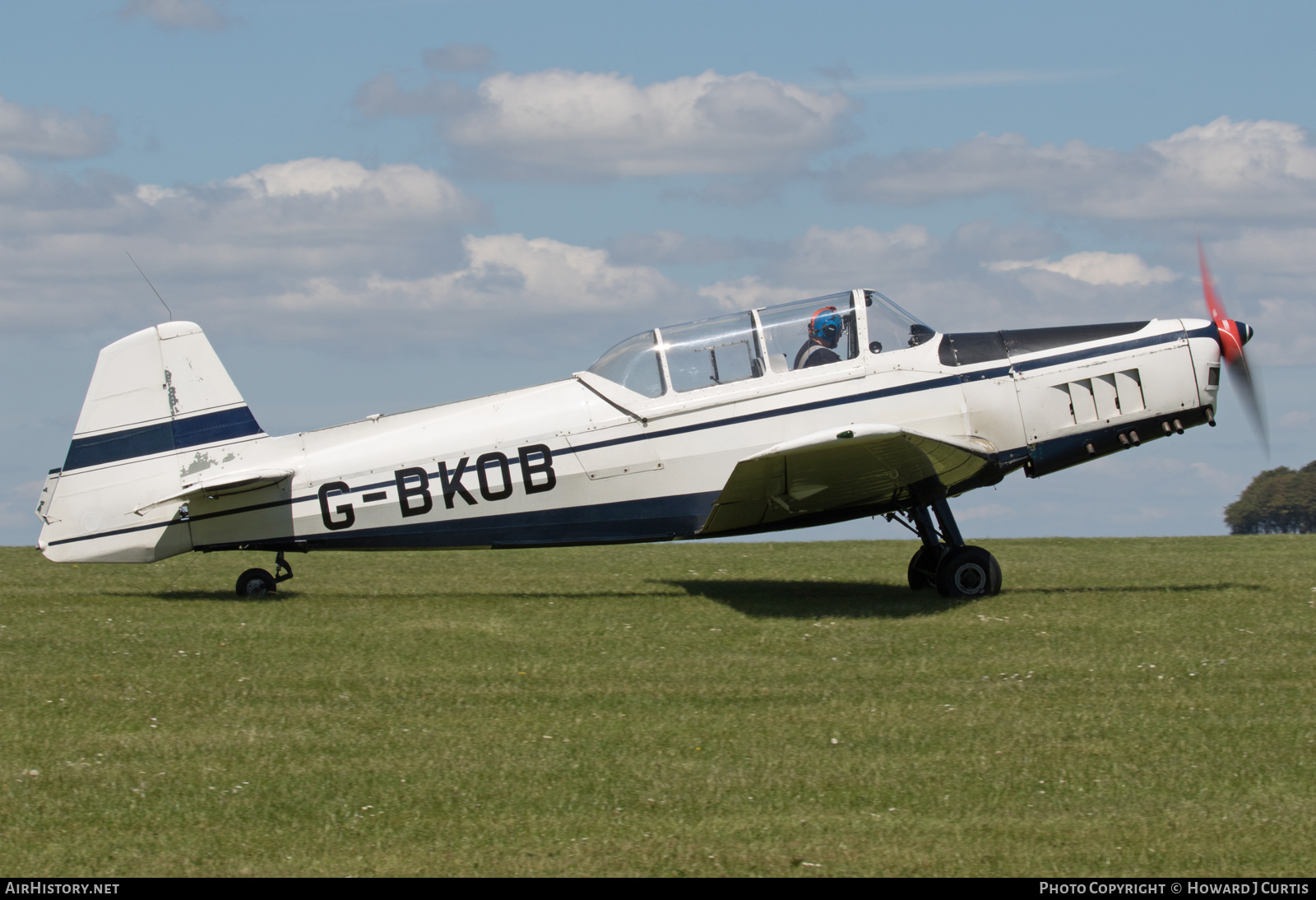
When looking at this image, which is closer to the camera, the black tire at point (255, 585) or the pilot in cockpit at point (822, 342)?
the pilot in cockpit at point (822, 342)

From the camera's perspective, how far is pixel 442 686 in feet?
24.4

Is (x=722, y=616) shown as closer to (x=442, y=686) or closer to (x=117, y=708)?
(x=442, y=686)

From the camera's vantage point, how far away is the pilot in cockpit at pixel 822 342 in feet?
33.3

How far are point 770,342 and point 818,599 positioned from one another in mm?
2268

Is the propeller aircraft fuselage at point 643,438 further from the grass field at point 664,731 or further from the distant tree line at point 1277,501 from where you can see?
the distant tree line at point 1277,501

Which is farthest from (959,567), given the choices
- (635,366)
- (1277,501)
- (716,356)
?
(1277,501)

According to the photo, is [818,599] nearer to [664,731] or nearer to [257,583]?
[664,731]

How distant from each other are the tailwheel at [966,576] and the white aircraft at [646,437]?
0.01 meters

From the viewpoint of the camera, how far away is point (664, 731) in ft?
20.9

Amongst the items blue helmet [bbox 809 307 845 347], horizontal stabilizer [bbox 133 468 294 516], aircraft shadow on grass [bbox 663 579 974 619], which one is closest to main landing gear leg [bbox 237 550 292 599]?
horizontal stabilizer [bbox 133 468 294 516]

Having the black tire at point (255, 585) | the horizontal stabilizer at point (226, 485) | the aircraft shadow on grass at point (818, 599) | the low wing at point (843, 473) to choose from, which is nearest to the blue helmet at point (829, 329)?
the low wing at point (843, 473)

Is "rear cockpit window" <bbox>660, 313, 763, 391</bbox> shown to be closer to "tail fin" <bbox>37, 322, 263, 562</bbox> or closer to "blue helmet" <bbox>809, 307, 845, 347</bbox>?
"blue helmet" <bbox>809, 307, 845, 347</bbox>

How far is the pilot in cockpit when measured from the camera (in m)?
10.1

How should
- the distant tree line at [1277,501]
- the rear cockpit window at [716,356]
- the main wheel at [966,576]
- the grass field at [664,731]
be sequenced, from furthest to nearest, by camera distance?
the distant tree line at [1277,501] < the rear cockpit window at [716,356] < the main wheel at [966,576] < the grass field at [664,731]
